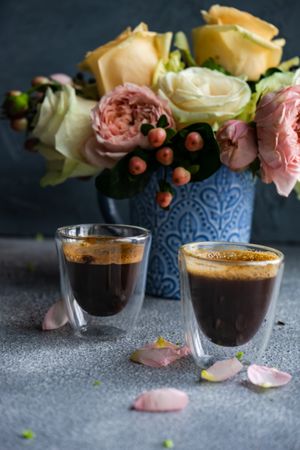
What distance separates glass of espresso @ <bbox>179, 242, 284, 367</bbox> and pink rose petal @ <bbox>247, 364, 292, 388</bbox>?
0.03 meters

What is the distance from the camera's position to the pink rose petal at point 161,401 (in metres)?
0.62

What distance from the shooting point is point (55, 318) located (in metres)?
0.87

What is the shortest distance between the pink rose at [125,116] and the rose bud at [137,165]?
0.07ft

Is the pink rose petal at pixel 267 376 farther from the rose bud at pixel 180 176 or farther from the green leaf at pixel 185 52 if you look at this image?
the green leaf at pixel 185 52

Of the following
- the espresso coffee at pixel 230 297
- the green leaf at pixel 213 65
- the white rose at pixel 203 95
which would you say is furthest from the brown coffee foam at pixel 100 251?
the green leaf at pixel 213 65

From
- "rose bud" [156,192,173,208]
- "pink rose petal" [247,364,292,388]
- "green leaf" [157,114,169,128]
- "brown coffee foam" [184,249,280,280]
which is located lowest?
"pink rose petal" [247,364,292,388]

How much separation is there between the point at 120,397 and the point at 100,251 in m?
0.20

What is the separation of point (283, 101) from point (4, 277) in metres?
0.56

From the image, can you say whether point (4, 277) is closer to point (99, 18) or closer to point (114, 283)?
point (114, 283)

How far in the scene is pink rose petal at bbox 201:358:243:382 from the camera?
69 cm

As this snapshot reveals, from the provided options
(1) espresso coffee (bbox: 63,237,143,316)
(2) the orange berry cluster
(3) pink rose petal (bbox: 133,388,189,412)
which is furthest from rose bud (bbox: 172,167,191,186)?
(3) pink rose petal (bbox: 133,388,189,412)

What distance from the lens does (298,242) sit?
1.54m

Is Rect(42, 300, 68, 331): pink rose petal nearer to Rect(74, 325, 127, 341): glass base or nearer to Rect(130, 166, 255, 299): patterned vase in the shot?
Rect(74, 325, 127, 341): glass base

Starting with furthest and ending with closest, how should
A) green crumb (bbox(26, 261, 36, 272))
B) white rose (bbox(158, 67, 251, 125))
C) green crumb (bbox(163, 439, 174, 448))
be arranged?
green crumb (bbox(26, 261, 36, 272)) → white rose (bbox(158, 67, 251, 125)) → green crumb (bbox(163, 439, 174, 448))
